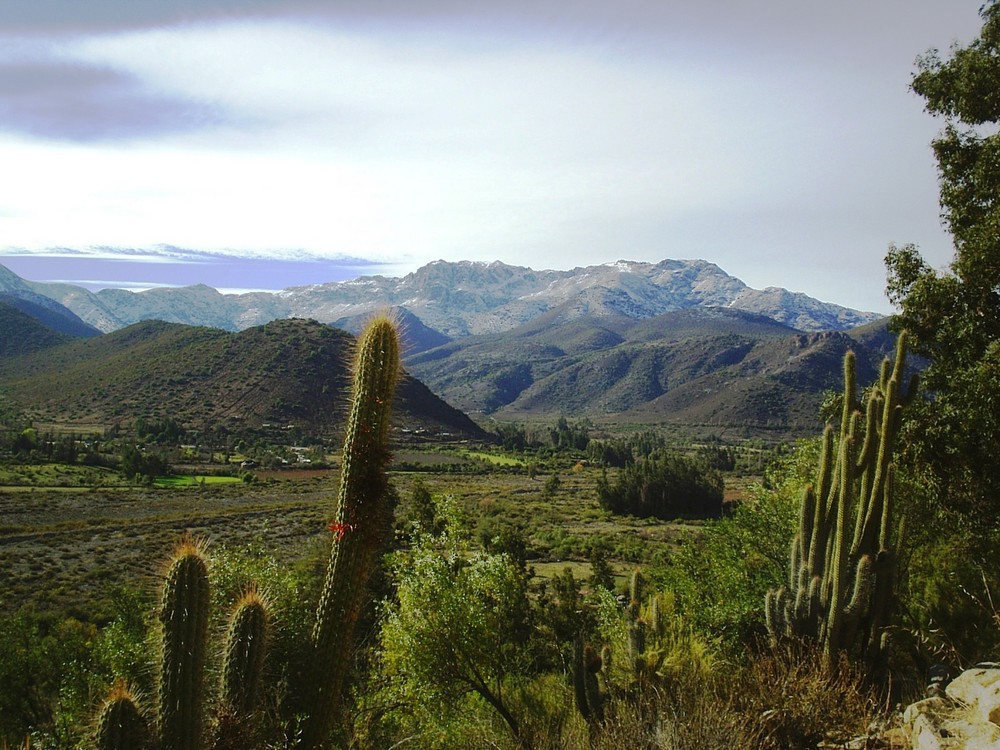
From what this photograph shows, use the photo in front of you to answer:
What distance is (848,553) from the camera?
388 inches

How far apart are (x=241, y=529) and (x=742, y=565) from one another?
139 feet

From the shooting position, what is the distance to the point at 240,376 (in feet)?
385

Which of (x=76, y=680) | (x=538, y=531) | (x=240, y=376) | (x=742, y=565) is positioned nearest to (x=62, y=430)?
(x=240, y=376)

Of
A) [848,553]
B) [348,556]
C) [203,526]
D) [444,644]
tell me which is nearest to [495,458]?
[203,526]

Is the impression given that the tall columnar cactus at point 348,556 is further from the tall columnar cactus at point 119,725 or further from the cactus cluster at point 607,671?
the cactus cluster at point 607,671

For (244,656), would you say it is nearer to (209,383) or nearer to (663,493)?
(663,493)

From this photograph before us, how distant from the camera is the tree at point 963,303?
35.2ft

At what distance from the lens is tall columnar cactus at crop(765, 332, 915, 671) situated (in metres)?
9.34

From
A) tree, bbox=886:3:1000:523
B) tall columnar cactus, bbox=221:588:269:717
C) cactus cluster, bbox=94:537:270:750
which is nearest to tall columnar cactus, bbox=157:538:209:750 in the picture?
cactus cluster, bbox=94:537:270:750

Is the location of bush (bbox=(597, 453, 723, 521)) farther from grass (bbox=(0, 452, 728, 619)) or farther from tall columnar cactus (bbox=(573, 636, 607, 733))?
tall columnar cactus (bbox=(573, 636, 607, 733))

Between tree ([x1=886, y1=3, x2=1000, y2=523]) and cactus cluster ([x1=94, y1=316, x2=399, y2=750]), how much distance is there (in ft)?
30.5

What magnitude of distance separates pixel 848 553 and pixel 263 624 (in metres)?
8.36

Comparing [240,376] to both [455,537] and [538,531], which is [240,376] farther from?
[455,537]

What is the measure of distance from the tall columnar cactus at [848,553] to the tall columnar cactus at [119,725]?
8.17 metres
